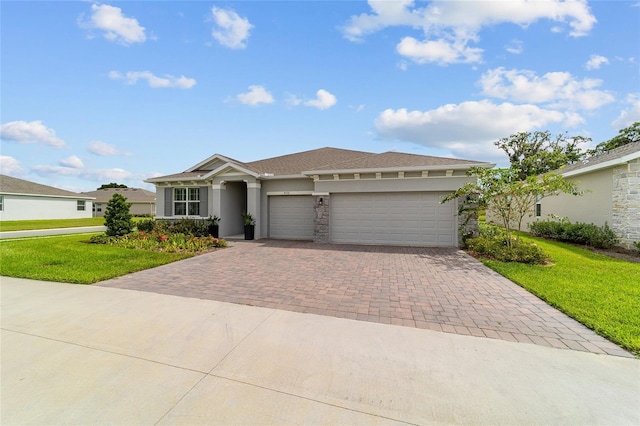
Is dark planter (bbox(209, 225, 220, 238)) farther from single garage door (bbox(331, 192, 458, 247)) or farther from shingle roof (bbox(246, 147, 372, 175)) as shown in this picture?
single garage door (bbox(331, 192, 458, 247))

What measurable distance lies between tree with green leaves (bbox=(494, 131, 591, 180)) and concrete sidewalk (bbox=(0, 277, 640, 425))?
3313 cm

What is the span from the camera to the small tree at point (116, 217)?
1243 centimetres

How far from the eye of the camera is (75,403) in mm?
2340

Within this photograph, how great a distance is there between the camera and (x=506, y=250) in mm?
8484

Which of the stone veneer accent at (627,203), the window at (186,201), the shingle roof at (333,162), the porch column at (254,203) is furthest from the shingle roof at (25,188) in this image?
the stone veneer accent at (627,203)

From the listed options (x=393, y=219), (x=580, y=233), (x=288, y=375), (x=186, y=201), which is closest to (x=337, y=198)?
(x=393, y=219)

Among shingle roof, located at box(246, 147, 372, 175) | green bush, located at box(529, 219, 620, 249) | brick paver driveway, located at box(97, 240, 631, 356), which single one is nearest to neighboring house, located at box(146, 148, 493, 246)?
shingle roof, located at box(246, 147, 372, 175)

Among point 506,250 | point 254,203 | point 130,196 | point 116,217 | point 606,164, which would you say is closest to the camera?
point 506,250

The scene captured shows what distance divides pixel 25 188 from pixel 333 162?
31830mm

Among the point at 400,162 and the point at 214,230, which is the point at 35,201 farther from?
the point at 400,162

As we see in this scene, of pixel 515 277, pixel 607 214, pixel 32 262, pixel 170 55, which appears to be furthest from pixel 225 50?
pixel 607 214

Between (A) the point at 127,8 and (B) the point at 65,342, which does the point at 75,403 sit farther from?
(A) the point at 127,8

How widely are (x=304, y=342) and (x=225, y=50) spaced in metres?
10.4

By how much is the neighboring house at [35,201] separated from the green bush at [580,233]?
130 ft
